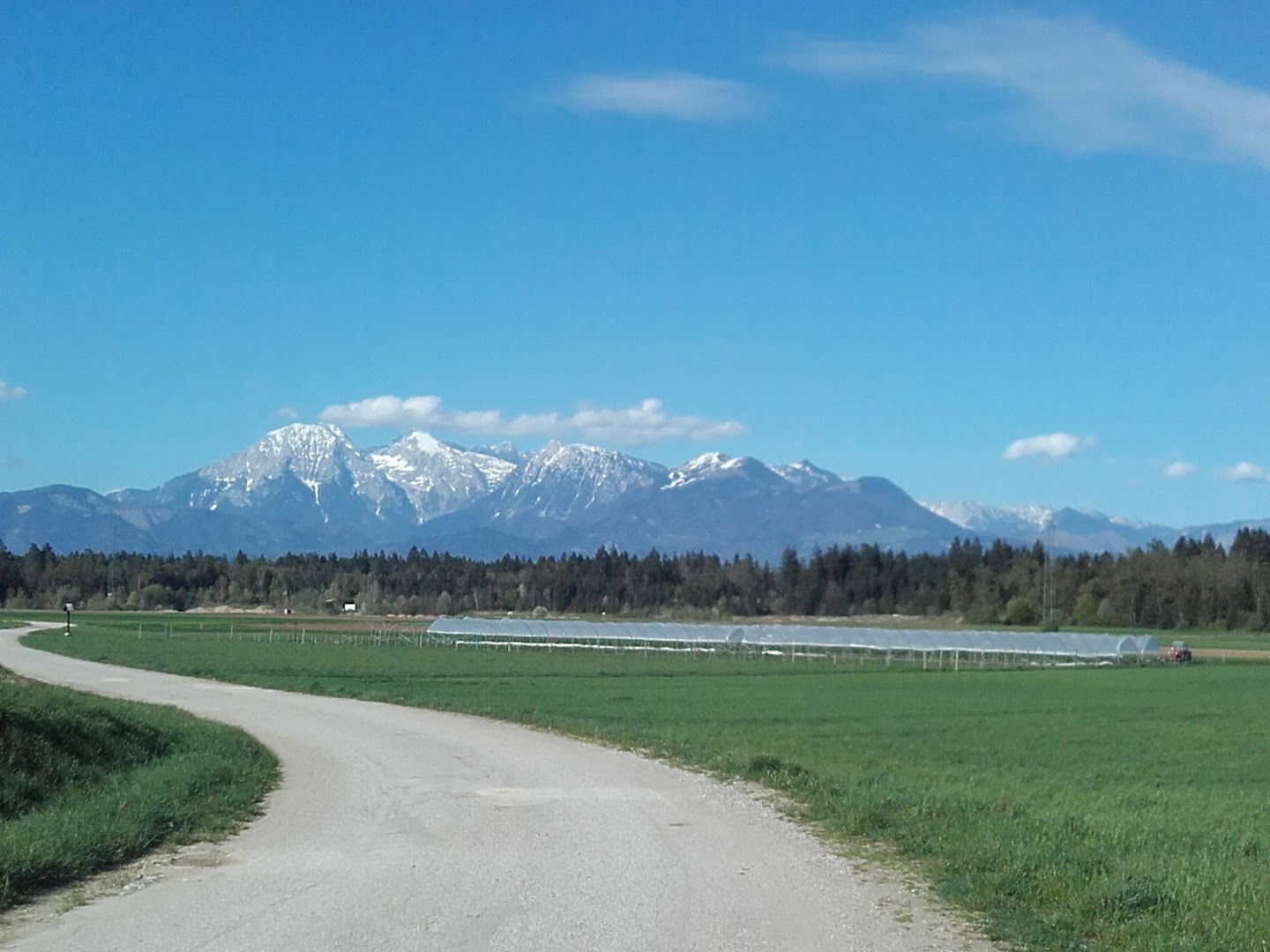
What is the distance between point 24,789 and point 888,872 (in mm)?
9901

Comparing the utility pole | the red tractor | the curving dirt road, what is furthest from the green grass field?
the utility pole

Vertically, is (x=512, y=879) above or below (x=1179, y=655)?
above

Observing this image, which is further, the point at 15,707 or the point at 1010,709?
the point at 1010,709

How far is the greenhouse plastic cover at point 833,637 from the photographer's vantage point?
8975 centimetres

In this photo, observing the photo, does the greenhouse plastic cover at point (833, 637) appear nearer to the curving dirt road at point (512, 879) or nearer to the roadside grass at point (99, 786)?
the roadside grass at point (99, 786)

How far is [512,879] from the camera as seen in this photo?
1231cm

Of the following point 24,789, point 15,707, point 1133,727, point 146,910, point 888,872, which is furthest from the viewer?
point 1133,727

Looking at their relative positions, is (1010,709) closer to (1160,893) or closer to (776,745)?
(776,745)

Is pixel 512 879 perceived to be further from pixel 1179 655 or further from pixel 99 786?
pixel 1179 655

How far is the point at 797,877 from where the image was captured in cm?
1258

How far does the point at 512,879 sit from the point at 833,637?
83.5 metres

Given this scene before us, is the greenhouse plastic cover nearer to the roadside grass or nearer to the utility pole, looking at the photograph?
the utility pole

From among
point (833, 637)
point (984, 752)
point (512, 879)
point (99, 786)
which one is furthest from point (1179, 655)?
point (512, 879)

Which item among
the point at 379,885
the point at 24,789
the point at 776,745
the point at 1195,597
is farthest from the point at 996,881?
the point at 1195,597
